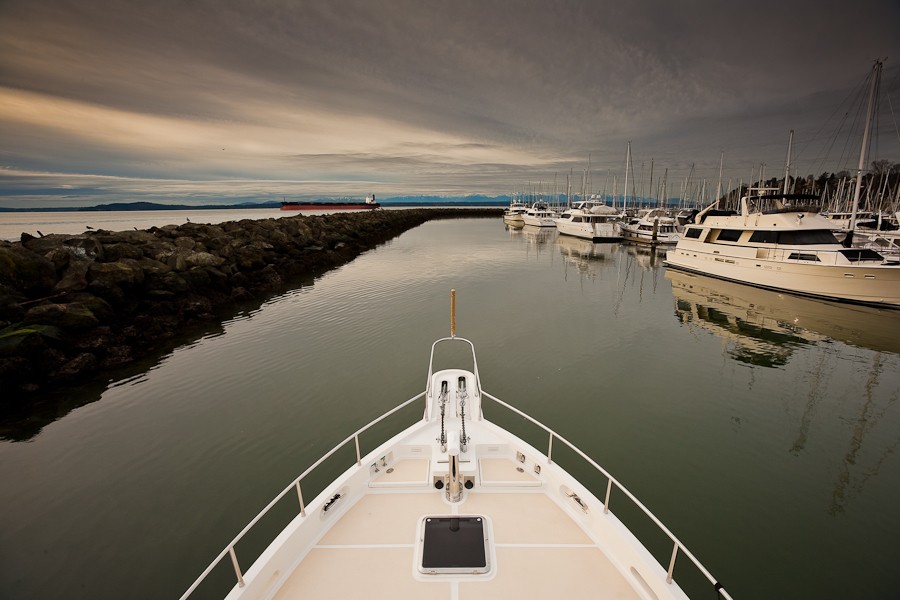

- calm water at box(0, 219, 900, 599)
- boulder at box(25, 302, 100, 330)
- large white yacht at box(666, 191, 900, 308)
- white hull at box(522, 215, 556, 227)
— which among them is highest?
white hull at box(522, 215, 556, 227)

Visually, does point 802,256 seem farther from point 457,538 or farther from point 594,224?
point 594,224

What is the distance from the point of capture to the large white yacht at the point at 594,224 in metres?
53.0

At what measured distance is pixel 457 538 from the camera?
5.09 meters

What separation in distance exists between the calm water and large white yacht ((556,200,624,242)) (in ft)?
110

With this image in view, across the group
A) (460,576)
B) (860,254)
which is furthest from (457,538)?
(860,254)

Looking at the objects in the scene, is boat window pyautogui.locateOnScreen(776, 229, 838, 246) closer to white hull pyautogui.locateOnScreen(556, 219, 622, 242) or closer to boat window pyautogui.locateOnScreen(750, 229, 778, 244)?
boat window pyautogui.locateOnScreen(750, 229, 778, 244)

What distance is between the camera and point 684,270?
33500mm

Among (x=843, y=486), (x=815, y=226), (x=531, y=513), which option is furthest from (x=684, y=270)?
(x=531, y=513)

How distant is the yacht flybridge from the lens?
453cm

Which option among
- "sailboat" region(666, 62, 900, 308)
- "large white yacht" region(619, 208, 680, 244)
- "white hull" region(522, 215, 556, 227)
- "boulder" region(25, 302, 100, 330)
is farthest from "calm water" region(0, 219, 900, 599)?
"white hull" region(522, 215, 556, 227)

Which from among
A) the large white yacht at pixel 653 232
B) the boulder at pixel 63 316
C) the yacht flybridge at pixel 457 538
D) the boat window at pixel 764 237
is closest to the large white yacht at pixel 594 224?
the large white yacht at pixel 653 232

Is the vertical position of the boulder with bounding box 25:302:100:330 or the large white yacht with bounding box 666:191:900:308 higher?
the large white yacht with bounding box 666:191:900:308

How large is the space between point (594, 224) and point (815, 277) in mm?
32352

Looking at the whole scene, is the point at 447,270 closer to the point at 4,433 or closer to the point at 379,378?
the point at 379,378
